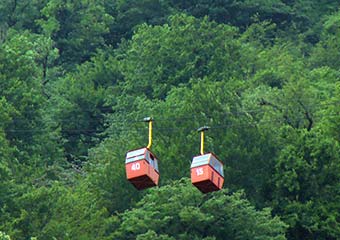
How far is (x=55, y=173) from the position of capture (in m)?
75.2

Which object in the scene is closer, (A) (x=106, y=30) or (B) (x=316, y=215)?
(B) (x=316, y=215)

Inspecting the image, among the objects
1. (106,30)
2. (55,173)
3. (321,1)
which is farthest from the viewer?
(321,1)

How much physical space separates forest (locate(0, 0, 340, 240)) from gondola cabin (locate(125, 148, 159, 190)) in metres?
13.2

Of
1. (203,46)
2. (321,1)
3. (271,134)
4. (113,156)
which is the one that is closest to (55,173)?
(113,156)

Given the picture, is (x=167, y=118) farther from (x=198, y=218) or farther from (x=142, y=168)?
(x=142, y=168)

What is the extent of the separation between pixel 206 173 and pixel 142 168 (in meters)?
1.61

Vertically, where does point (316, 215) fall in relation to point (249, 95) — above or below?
below

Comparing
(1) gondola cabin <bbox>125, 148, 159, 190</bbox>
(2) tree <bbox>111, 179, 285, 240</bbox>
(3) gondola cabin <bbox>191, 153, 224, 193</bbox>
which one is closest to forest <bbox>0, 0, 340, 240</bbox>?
(2) tree <bbox>111, 179, 285, 240</bbox>

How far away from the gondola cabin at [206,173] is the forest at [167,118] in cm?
1397

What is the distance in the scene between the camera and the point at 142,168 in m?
40.7

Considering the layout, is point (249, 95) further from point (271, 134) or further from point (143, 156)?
point (143, 156)

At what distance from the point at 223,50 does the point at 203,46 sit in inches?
54.0

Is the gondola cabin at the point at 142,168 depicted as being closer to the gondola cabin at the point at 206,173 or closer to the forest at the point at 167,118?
the gondola cabin at the point at 206,173

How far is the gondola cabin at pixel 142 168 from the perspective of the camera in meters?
40.7
